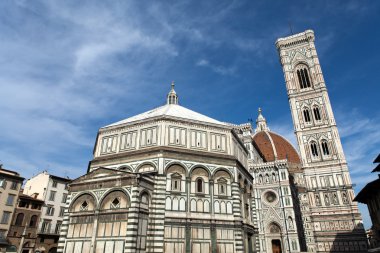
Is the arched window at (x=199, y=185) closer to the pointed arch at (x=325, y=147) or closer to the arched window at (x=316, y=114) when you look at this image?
the pointed arch at (x=325, y=147)

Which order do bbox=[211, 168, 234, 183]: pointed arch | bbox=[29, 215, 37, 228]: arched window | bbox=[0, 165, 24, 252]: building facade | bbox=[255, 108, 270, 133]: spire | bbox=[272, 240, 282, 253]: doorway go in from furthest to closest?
bbox=[255, 108, 270, 133]: spire, bbox=[272, 240, 282, 253]: doorway, bbox=[29, 215, 37, 228]: arched window, bbox=[0, 165, 24, 252]: building facade, bbox=[211, 168, 234, 183]: pointed arch

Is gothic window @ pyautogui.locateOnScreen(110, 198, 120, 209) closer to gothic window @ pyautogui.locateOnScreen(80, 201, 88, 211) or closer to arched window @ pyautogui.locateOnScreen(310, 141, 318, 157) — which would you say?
gothic window @ pyautogui.locateOnScreen(80, 201, 88, 211)

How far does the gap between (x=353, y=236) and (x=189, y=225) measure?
1404 inches

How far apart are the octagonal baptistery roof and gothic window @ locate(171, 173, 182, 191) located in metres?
50.9

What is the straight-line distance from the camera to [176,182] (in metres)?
21.7

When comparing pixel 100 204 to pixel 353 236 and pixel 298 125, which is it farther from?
pixel 298 125

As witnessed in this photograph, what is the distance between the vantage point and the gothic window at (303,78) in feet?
190

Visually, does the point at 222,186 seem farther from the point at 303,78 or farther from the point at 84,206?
the point at 303,78

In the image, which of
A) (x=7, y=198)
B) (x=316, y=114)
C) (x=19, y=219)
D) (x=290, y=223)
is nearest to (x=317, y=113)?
(x=316, y=114)

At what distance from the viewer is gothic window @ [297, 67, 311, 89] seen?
190 feet

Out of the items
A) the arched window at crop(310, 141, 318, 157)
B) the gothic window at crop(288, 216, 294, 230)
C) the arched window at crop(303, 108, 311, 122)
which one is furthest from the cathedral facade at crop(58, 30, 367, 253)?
the arched window at crop(303, 108, 311, 122)

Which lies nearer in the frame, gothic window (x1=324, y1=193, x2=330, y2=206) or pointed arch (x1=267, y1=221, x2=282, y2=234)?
pointed arch (x1=267, y1=221, x2=282, y2=234)

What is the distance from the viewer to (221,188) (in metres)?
22.6

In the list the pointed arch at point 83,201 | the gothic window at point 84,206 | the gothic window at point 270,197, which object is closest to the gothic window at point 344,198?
the gothic window at point 270,197
